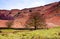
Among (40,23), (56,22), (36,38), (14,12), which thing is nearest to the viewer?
(36,38)

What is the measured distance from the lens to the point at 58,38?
22.4 metres

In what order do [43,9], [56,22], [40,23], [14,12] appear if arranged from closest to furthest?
[40,23], [56,22], [43,9], [14,12]

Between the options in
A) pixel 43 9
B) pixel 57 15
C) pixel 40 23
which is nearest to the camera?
pixel 40 23

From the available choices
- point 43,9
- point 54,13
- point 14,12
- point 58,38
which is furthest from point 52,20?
point 58,38

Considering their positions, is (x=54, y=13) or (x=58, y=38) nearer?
(x=58, y=38)

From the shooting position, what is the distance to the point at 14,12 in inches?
6880

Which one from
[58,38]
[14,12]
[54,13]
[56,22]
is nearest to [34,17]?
[56,22]

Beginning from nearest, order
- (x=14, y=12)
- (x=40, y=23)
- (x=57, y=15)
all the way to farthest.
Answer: (x=40, y=23), (x=57, y=15), (x=14, y=12)

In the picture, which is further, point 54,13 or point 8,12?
point 8,12

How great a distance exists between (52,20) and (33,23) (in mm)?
47254

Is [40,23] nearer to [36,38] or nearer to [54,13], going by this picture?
[36,38]

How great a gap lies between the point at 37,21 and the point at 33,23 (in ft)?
5.38

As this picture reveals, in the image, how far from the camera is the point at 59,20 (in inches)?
4461

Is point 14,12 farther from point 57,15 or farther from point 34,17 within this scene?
point 34,17
